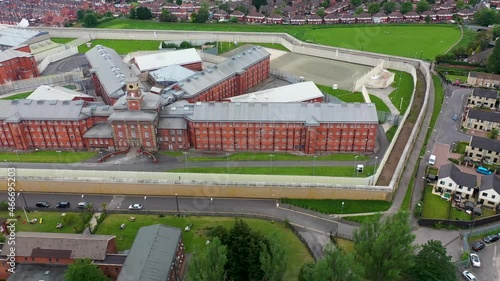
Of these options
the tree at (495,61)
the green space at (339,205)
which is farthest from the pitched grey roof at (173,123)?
the tree at (495,61)

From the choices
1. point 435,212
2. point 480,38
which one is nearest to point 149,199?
point 435,212

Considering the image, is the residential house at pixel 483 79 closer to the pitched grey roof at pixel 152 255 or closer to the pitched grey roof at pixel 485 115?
the pitched grey roof at pixel 485 115

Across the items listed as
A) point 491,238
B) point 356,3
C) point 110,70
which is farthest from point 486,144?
point 356,3

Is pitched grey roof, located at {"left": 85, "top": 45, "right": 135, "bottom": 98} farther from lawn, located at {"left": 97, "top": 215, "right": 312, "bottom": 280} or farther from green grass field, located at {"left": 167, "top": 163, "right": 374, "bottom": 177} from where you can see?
lawn, located at {"left": 97, "top": 215, "right": 312, "bottom": 280}

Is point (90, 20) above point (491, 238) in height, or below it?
above

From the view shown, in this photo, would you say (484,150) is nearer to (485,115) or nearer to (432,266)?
(485,115)

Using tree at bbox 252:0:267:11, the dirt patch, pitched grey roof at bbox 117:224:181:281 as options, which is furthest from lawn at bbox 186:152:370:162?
tree at bbox 252:0:267:11

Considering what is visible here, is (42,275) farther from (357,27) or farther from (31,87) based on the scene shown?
(357,27)

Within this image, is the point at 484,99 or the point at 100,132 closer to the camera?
the point at 100,132
